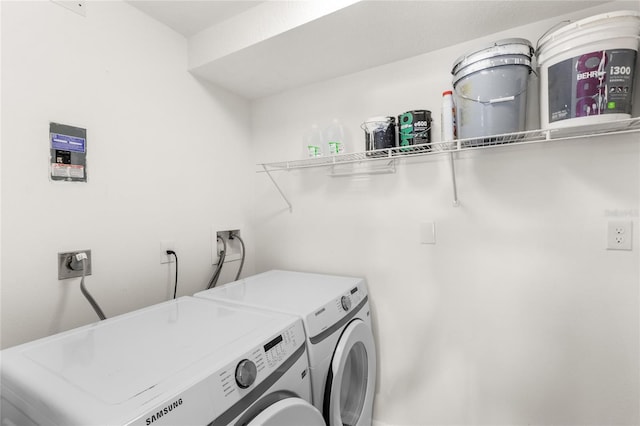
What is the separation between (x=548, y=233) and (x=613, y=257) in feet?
0.77

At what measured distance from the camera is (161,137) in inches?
61.9

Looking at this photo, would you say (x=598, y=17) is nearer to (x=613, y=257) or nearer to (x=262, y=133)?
(x=613, y=257)

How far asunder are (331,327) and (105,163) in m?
1.26

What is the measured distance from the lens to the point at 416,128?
1362 mm

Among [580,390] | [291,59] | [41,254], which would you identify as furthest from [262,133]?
[580,390]

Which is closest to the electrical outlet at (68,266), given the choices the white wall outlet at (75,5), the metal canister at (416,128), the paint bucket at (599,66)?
the white wall outlet at (75,5)

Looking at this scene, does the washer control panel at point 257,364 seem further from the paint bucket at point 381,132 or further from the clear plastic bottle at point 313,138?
the clear plastic bottle at point 313,138

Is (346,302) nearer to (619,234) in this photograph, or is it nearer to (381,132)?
(381,132)

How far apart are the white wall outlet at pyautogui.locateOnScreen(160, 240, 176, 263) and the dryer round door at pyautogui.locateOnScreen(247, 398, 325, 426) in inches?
42.3

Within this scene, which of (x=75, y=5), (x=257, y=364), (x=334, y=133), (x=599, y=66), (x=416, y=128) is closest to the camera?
(x=257, y=364)

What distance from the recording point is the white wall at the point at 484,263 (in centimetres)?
122

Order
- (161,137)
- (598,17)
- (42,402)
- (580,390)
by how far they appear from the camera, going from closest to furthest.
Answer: (42,402) → (598,17) → (580,390) → (161,137)

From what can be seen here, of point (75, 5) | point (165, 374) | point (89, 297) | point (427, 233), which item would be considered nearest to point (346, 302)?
point (427, 233)

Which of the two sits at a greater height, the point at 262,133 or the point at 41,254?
the point at 262,133
